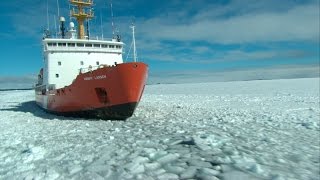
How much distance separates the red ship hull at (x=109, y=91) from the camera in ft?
37.0

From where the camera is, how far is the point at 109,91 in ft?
38.0

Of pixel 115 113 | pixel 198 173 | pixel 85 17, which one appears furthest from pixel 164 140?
pixel 85 17

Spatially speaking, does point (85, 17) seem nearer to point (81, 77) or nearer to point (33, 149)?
point (81, 77)

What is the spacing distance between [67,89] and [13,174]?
27.2 feet

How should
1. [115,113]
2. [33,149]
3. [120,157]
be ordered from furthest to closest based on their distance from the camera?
[115,113] < [33,149] < [120,157]

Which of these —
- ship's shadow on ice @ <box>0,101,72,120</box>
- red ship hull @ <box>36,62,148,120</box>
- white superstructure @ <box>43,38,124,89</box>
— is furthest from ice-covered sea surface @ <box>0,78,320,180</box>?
white superstructure @ <box>43,38,124,89</box>

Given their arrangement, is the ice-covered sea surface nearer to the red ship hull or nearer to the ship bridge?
the red ship hull

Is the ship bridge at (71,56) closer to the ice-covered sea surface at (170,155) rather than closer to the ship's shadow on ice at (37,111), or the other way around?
the ship's shadow on ice at (37,111)

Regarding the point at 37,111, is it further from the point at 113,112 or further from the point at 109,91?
the point at 109,91

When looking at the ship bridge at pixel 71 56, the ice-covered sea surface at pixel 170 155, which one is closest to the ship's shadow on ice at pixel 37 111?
the ship bridge at pixel 71 56

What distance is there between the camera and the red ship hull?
1127 centimetres

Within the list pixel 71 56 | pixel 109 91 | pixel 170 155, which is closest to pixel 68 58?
pixel 71 56

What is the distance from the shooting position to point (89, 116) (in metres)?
12.6

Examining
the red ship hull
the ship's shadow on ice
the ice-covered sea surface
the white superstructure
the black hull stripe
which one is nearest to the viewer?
the ice-covered sea surface
